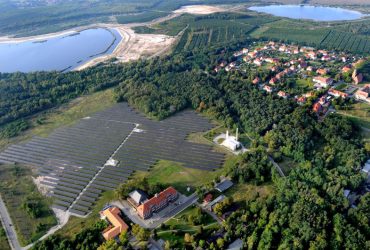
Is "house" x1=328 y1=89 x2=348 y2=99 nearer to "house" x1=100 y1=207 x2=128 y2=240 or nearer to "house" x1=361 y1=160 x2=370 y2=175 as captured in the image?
"house" x1=361 y1=160 x2=370 y2=175

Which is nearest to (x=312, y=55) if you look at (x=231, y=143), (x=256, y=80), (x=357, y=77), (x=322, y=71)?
(x=322, y=71)

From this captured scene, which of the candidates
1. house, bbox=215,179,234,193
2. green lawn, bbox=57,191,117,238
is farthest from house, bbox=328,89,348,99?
green lawn, bbox=57,191,117,238

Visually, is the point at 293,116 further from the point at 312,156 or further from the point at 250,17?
the point at 250,17

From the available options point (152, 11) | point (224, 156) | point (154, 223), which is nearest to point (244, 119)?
point (224, 156)

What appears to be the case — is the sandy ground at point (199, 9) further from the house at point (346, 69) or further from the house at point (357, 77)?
the house at point (357, 77)

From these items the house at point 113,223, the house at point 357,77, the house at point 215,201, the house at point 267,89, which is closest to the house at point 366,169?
the house at point 215,201
